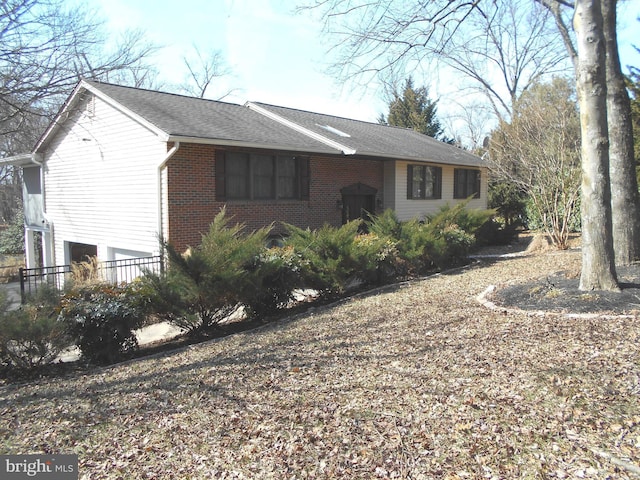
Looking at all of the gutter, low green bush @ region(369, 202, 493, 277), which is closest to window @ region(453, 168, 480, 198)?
the gutter

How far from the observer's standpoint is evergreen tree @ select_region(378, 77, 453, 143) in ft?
115

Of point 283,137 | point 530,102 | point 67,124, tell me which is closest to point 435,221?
point 283,137

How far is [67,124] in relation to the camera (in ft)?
50.3

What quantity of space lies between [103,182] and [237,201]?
438 cm

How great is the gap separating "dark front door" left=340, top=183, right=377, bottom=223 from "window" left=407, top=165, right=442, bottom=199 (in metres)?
1.75

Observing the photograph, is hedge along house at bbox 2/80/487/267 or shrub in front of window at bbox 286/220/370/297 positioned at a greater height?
hedge along house at bbox 2/80/487/267

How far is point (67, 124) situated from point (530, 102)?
1514 centimetres

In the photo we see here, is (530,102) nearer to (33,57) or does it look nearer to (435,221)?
(435,221)

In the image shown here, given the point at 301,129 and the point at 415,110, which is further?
the point at 415,110

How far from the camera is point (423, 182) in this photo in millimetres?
19078

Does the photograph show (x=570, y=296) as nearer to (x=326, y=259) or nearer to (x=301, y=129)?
(x=326, y=259)

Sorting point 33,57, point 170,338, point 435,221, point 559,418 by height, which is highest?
point 33,57

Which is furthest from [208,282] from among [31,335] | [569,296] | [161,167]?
[161,167]

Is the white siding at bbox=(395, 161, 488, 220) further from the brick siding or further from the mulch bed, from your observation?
the mulch bed
